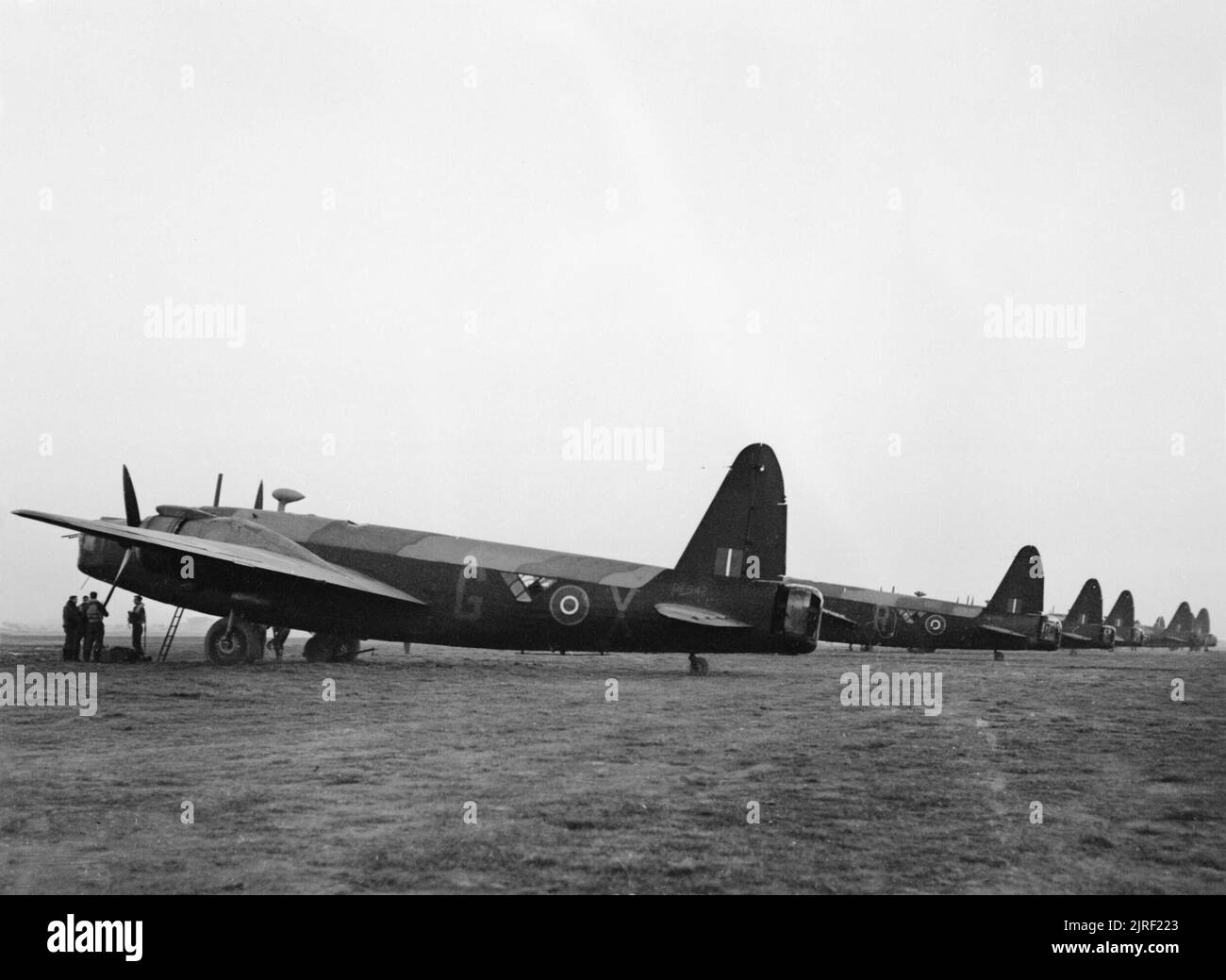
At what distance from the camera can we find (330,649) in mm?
24000

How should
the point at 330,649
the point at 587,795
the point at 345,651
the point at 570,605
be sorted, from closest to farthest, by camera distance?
the point at 587,795 → the point at 570,605 → the point at 330,649 → the point at 345,651

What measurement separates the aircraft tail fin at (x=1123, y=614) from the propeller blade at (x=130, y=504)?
78.7m

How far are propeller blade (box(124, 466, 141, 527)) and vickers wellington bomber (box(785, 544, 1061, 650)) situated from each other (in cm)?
2723

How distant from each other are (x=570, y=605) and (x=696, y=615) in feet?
8.58

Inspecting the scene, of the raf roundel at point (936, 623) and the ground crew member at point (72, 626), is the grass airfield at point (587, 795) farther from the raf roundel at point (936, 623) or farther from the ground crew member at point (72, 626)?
the raf roundel at point (936, 623)

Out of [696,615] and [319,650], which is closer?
[696,615]

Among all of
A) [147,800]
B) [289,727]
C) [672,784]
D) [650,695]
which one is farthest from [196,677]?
[672,784]

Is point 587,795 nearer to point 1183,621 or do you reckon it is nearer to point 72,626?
point 72,626

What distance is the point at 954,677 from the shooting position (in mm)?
27672

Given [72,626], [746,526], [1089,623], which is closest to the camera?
[746,526]

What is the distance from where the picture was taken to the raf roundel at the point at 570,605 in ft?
68.3

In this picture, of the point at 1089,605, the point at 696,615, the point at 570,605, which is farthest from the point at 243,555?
the point at 1089,605
